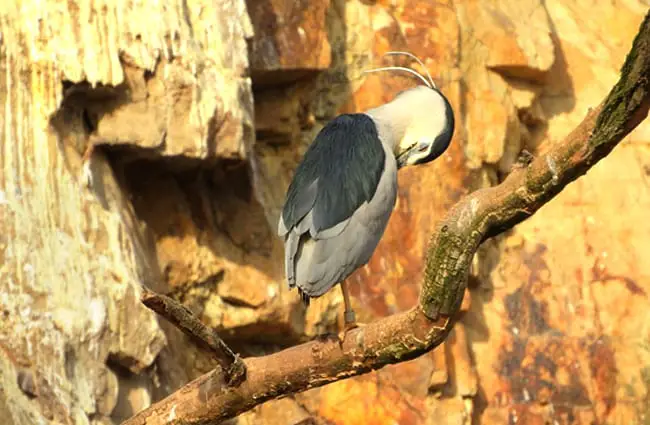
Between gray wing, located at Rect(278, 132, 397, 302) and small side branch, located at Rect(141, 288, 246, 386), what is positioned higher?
gray wing, located at Rect(278, 132, 397, 302)

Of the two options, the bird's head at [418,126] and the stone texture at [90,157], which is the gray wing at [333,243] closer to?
the bird's head at [418,126]

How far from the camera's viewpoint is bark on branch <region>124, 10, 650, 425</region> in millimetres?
2605

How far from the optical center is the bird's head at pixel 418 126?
4082 millimetres

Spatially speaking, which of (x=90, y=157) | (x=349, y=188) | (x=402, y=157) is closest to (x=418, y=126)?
(x=402, y=157)

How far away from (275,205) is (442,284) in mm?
2786

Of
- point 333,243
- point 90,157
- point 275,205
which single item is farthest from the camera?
point 275,205

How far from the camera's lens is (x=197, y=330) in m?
2.99

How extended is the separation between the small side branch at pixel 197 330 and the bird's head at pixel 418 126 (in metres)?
1.10

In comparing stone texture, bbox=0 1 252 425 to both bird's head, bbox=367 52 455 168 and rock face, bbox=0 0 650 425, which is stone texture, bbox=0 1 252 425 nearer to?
rock face, bbox=0 0 650 425

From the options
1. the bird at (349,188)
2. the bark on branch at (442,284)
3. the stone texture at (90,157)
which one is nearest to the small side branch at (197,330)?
the bark on branch at (442,284)

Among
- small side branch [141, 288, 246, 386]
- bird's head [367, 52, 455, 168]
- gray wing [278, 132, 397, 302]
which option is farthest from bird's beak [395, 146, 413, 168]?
small side branch [141, 288, 246, 386]

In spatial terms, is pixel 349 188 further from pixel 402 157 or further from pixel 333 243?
pixel 402 157

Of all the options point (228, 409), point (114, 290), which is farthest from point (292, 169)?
point (228, 409)

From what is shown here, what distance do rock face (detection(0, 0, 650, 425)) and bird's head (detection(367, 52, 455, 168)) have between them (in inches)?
42.1
